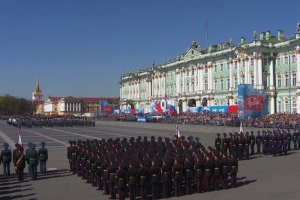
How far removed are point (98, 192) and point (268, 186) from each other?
18.6ft

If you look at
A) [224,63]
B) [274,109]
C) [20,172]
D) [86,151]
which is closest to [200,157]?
[86,151]

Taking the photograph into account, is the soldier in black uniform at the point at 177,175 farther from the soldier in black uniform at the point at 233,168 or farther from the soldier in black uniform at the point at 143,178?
the soldier in black uniform at the point at 233,168

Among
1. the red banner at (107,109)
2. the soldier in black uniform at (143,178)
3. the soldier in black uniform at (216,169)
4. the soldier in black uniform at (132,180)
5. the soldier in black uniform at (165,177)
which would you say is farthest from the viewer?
the red banner at (107,109)

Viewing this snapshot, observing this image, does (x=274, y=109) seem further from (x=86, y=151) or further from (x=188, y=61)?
(x=86, y=151)

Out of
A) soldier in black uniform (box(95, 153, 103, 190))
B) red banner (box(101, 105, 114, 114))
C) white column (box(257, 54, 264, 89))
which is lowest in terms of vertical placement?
soldier in black uniform (box(95, 153, 103, 190))

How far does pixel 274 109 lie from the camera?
5247cm

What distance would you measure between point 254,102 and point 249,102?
1042 mm

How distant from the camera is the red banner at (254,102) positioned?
40.6 m

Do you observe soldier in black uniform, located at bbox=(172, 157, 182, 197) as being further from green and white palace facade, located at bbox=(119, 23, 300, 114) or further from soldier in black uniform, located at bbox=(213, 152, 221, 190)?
green and white palace facade, located at bbox=(119, 23, 300, 114)

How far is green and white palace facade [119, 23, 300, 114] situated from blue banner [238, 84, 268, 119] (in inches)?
332

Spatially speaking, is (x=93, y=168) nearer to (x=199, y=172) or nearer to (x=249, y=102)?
(x=199, y=172)

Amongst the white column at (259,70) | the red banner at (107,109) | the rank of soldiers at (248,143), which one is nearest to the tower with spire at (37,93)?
the red banner at (107,109)

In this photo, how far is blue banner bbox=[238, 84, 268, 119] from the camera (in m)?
40.3

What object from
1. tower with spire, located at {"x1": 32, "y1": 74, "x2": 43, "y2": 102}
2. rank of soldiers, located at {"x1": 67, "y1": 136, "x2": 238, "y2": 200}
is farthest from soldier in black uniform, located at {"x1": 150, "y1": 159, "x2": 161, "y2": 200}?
tower with spire, located at {"x1": 32, "y1": 74, "x2": 43, "y2": 102}
